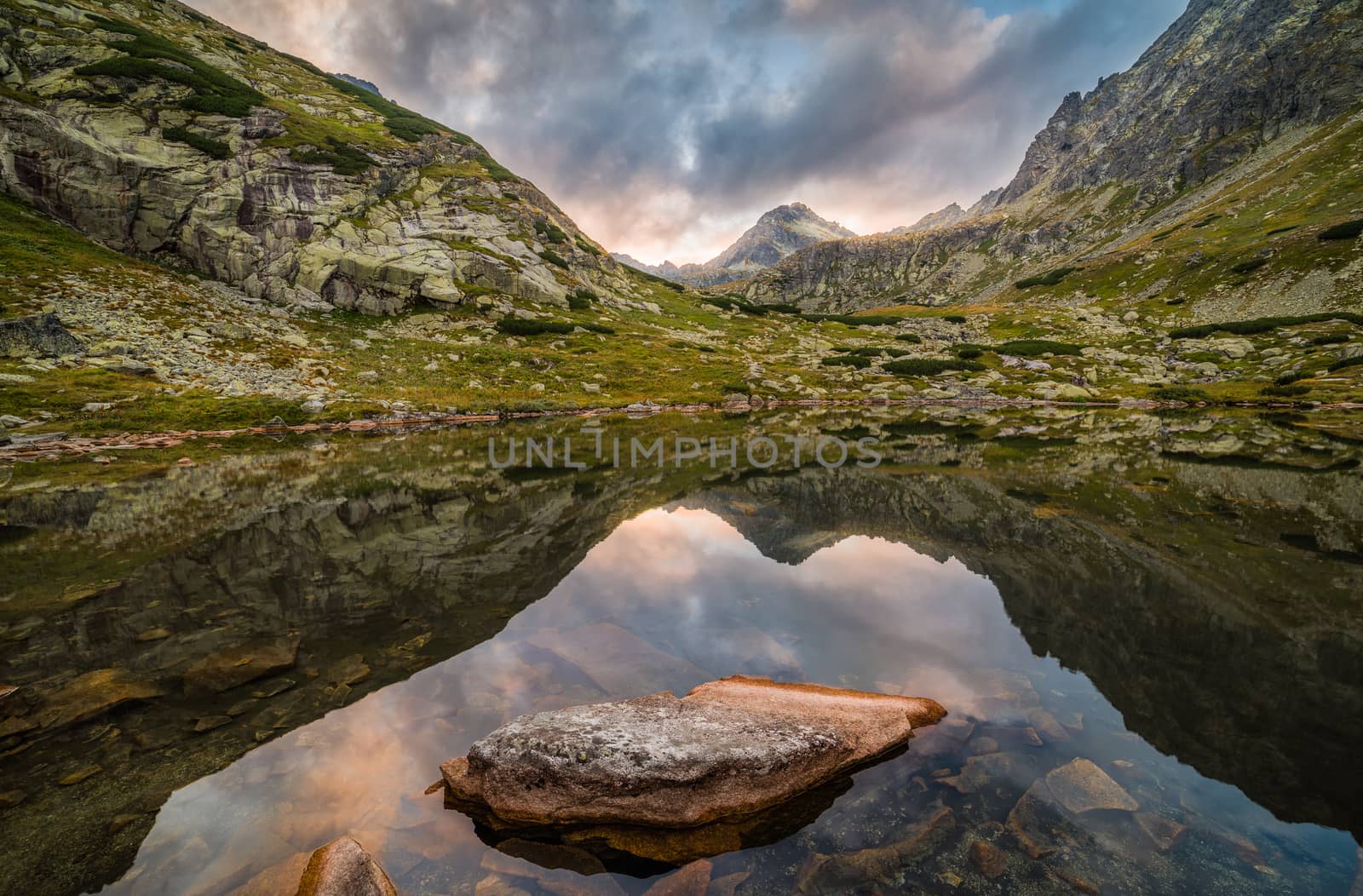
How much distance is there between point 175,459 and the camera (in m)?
25.2

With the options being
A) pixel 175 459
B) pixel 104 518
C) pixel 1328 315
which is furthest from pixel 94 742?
pixel 1328 315

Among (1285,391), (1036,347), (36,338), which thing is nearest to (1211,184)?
(1036,347)

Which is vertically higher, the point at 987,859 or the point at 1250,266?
the point at 1250,266

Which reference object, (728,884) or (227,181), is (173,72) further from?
(728,884)

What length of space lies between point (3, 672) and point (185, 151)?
81.3 m

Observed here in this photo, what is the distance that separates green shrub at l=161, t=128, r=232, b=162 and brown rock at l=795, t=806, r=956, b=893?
295 ft

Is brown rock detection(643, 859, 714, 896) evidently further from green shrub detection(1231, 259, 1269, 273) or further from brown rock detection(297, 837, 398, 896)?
green shrub detection(1231, 259, 1269, 273)

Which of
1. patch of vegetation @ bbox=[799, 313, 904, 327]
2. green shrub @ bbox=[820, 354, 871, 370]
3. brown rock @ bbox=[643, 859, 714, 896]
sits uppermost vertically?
patch of vegetation @ bbox=[799, 313, 904, 327]

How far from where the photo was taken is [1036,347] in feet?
245

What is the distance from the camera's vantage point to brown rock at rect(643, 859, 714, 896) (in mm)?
4469

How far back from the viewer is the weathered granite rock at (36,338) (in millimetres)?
34344

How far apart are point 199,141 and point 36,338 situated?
141 feet

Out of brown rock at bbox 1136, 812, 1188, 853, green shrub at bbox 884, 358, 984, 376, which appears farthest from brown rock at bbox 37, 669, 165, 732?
green shrub at bbox 884, 358, 984, 376

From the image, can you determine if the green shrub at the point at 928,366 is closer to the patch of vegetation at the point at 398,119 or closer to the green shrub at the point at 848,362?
the green shrub at the point at 848,362
